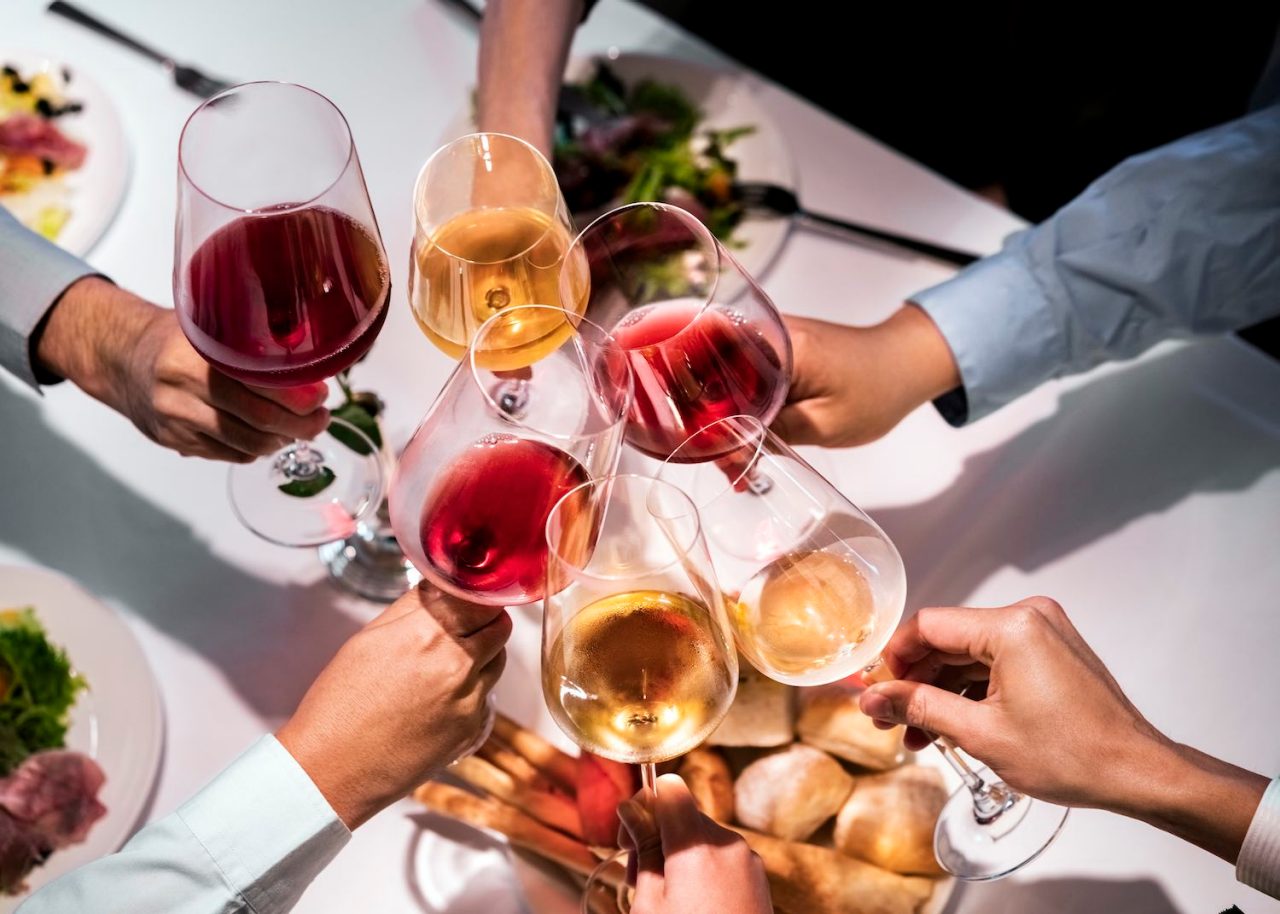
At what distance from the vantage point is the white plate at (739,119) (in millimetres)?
1627

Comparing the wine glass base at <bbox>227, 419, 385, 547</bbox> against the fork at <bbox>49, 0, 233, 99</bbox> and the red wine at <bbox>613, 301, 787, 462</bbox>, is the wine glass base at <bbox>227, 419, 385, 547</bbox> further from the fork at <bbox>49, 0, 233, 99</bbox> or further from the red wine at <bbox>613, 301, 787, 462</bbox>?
the fork at <bbox>49, 0, 233, 99</bbox>

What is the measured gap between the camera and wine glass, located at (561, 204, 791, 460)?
103 centimetres

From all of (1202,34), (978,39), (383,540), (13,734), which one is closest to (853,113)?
(978,39)

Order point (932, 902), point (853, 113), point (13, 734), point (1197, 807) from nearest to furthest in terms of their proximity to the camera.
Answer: point (1197, 807), point (932, 902), point (13, 734), point (853, 113)

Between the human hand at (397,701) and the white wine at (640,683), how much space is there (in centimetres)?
12

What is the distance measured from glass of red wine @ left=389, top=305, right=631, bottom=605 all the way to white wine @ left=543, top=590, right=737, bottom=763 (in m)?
0.09

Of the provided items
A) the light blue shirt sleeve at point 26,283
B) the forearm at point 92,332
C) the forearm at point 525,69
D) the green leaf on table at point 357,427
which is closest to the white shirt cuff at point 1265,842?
the green leaf on table at point 357,427

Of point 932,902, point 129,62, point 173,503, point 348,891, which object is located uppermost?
point 129,62

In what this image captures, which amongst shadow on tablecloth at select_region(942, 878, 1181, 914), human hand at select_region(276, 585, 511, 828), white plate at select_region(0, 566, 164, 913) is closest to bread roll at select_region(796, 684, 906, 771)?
shadow on tablecloth at select_region(942, 878, 1181, 914)

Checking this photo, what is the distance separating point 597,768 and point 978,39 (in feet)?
8.31

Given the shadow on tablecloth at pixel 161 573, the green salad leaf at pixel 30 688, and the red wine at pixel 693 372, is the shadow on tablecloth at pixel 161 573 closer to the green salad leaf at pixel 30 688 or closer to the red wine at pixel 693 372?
the green salad leaf at pixel 30 688

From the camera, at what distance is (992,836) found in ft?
3.91

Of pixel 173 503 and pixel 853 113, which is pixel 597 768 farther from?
pixel 853 113

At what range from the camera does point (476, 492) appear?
3.31 feet
